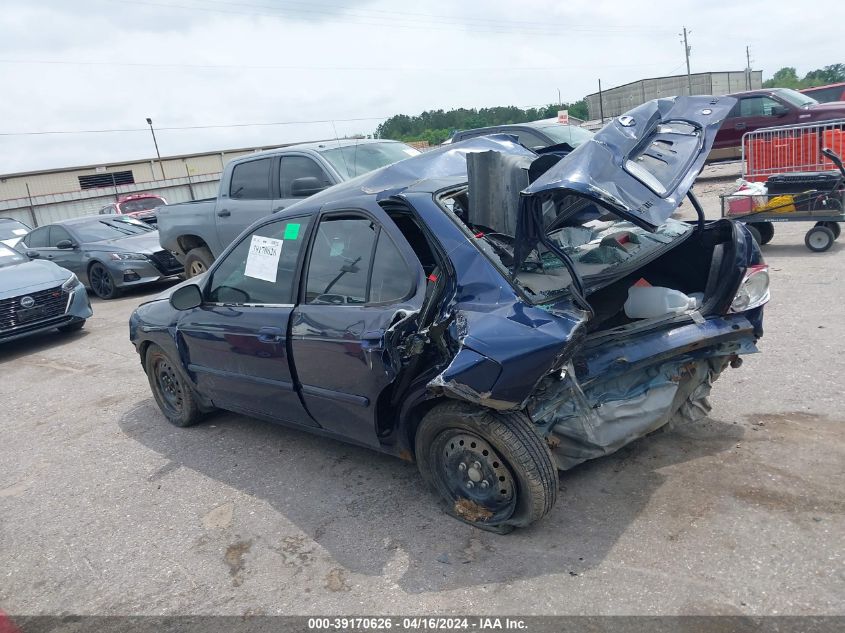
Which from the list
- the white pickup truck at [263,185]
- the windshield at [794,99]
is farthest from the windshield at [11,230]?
the windshield at [794,99]

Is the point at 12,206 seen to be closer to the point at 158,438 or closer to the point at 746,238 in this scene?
the point at 158,438

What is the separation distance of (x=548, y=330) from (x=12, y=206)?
3293cm

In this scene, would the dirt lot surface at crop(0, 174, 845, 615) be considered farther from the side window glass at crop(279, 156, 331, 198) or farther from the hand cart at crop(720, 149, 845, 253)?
the hand cart at crop(720, 149, 845, 253)

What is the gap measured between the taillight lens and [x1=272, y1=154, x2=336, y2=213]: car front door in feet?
15.8

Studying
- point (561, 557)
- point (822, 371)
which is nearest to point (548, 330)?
point (561, 557)

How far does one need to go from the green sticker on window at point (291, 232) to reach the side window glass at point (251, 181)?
4358 mm

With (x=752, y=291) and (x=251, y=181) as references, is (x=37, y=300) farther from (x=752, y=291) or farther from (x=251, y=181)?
(x=752, y=291)

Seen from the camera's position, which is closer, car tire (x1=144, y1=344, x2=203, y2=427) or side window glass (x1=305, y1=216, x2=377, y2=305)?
side window glass (x1=305, y1=216, x2=377, y2=305)

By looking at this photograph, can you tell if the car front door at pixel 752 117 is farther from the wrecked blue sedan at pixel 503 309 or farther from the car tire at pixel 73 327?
the car tire at pixel 73 327

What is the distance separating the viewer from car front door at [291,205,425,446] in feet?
11.6

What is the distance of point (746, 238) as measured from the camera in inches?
154

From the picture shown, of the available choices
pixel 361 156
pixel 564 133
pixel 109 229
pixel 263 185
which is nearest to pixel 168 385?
pixel 263 185

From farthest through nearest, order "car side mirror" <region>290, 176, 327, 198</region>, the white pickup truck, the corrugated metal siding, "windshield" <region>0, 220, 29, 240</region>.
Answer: the corrugated metal siding, "windshield" <region>0, 220, 29, 240</region>, the white pickup truck, "car side mirror" <region>290, 176, 327, 198</region>

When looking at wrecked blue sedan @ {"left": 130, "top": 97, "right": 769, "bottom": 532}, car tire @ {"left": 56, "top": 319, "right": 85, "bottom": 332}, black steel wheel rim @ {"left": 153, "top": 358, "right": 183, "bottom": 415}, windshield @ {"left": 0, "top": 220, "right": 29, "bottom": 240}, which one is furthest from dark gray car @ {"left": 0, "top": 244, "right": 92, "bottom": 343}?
windshield @ {"left": 0, "top": 220, "right": 29, "bottom": 240}
